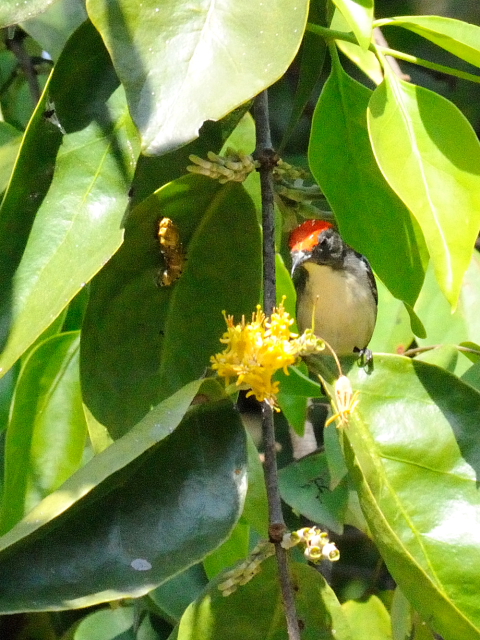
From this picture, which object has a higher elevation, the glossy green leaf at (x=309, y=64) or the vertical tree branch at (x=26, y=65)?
the glossy green leaf at (x=309, y=64)

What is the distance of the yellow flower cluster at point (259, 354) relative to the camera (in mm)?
1037

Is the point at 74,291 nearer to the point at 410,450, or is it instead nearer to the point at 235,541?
the point at 410,450

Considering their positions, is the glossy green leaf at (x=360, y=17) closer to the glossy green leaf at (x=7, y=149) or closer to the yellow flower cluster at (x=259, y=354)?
the yellow flower cluster at (x=259, y=354)

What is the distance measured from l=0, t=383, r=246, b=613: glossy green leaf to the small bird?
1.22 meters

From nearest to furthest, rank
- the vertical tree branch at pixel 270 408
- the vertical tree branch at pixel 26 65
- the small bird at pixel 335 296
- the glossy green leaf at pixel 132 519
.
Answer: the glossy green leaf at pixel 132 519
the vertical tree branch at pixel 270 408
the vertical tree branch at pixel 26 65
the small bird at pixel 335 296

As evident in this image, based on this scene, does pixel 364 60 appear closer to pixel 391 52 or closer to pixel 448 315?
pixel 391 52

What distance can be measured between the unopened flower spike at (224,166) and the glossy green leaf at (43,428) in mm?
419

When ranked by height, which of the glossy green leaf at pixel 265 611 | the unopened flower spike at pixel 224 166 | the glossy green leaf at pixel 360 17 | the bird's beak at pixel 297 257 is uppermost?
the glossy green leaf at pixel 360 17

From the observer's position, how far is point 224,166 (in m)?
1.16

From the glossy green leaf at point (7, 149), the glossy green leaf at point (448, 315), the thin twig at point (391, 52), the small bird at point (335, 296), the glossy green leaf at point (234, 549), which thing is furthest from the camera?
the small bird at point (335, 296)

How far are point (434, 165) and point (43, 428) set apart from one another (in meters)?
0.75

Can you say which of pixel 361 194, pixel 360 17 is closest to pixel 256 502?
pixel 361 194

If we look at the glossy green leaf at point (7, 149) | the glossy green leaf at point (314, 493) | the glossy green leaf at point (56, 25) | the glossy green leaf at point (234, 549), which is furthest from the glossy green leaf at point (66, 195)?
the glossy green leaf at point (314, 493)

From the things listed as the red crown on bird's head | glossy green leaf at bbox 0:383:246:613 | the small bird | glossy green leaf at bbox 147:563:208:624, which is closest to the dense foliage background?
glossy green leaf at bbox 0:383:246:613
